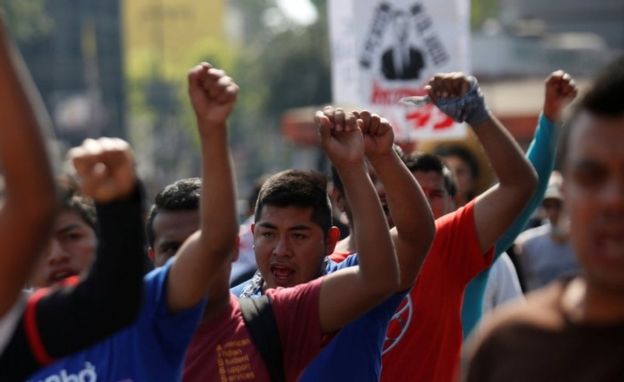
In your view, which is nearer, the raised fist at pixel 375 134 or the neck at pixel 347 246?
the raised fist at pixel 375 134

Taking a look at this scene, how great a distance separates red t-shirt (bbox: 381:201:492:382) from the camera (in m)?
5.56

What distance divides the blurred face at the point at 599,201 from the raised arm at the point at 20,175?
40.0 inches

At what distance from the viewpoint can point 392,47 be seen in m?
10.1

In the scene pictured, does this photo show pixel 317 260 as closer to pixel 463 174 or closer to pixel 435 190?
pixel 435 190

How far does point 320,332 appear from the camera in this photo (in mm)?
4754

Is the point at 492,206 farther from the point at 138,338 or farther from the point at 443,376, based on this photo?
the point at 138,338

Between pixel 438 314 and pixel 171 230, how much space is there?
0.94 metres

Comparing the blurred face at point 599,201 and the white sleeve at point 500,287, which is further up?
the blurred face at point 599,201

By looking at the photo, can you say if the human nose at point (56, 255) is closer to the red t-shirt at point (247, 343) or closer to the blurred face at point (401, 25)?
the red t-shirt at point (247, 343)

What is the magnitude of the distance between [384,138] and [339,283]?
0.50 meters

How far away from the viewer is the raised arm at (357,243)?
454cm

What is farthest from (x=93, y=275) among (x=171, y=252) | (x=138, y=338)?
(x=171, y=252)

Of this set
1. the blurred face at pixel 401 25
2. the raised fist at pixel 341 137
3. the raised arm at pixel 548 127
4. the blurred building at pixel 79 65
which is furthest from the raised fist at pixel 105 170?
the blurred building at pixel 79 65

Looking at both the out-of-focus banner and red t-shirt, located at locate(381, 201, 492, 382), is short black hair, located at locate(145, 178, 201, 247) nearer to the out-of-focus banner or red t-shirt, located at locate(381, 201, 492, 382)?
red t-shirt, located at locate(381, 201, 492, 382)
